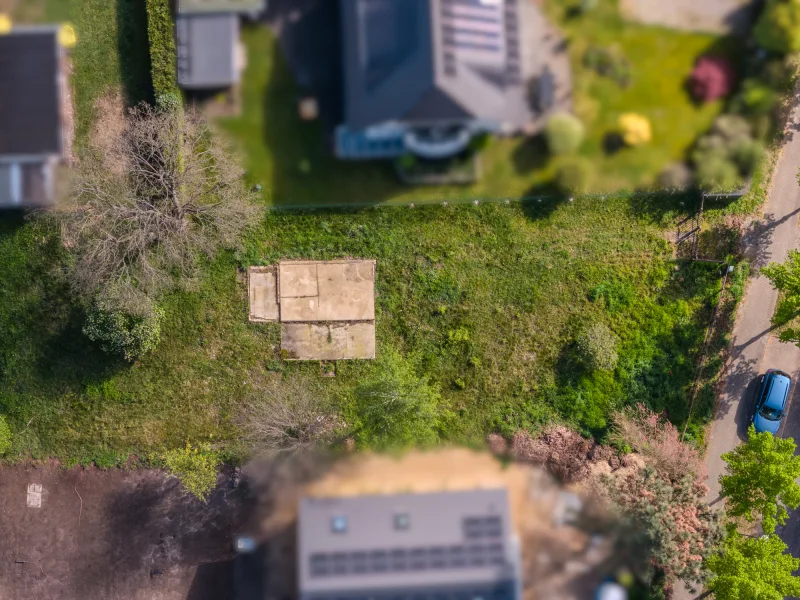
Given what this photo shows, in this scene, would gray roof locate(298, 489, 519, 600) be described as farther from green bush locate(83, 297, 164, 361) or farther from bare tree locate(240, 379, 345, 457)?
green bush locate(83, 297, 164, 361)

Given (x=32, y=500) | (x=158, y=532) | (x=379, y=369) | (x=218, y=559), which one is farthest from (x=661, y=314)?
(x=32, y=500)

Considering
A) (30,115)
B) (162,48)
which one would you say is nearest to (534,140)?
(162,48)

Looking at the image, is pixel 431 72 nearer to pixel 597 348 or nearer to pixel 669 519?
pixel 597 348

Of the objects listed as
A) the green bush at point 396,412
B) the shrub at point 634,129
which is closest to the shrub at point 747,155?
the shrub at point 634,129

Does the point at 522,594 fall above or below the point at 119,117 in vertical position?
below

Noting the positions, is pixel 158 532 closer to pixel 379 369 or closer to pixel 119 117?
pixel 379 369

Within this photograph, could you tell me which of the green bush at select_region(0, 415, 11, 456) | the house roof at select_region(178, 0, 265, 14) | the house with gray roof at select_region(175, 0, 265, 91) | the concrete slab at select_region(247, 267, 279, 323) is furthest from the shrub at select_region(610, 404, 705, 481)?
the green bush at select_region(0, 415, 11, 456)

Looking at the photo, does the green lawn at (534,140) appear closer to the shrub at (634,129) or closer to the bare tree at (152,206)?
the shrub at (634,129)
